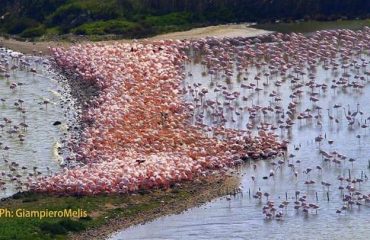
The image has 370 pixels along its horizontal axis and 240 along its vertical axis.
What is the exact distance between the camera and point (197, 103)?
216 feet

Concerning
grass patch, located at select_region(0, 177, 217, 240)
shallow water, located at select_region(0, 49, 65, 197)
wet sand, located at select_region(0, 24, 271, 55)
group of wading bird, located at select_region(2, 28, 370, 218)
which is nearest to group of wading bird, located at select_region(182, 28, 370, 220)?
group of wading bird, located at select_region(2, 28, 370, 218)

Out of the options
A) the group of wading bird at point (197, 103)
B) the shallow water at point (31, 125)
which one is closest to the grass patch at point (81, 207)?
the group of wading bird at point (197, 103)

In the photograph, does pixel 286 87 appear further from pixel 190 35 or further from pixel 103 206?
pixel 103 206

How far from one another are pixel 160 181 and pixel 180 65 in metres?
25.6

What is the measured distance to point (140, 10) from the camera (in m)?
97.5

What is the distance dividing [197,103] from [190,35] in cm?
2304

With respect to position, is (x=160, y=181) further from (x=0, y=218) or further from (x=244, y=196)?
(x=0, y=218)

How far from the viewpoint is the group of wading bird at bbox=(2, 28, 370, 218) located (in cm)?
5303

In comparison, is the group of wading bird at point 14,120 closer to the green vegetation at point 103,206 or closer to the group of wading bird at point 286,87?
the green vegetation at point 103,206

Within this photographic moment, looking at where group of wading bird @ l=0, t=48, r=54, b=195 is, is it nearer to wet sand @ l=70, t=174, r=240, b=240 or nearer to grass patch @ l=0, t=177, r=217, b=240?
grass patch @ l=0, t=177, r=217, b=240

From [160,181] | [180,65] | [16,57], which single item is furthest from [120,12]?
[160,181]

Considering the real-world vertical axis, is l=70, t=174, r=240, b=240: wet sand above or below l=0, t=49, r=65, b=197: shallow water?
below

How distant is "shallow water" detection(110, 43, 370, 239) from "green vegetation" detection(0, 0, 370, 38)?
24127 millimetres

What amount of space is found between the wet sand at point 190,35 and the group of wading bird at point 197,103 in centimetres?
291
